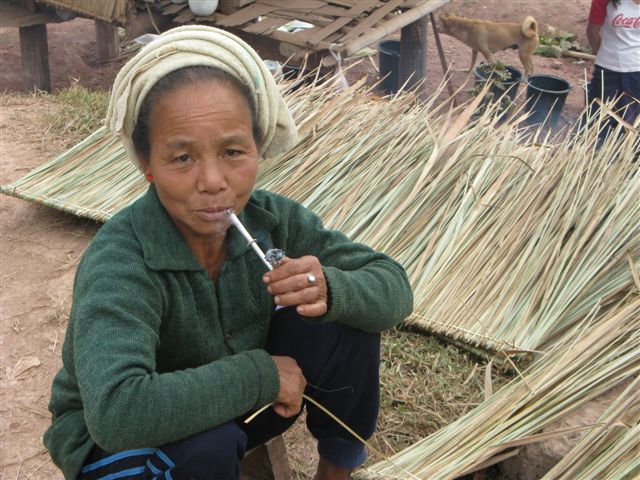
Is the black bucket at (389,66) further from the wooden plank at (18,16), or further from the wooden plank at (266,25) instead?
the wooden plank at (18,16)

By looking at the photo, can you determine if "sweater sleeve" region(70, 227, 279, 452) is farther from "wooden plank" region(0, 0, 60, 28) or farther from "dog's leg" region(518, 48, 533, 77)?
"dog's leg" region(518, 48, 533, 77)

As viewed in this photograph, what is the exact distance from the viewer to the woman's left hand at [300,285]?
1355 mm

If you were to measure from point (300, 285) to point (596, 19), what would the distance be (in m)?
4.16

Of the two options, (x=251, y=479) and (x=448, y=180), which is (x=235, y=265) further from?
(x=448, y=180)

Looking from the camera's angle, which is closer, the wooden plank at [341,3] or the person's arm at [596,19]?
the person's arm at [596,19]

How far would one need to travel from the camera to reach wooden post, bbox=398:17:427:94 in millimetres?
5926

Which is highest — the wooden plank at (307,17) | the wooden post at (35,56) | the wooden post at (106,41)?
the wooden plank at (307,17)

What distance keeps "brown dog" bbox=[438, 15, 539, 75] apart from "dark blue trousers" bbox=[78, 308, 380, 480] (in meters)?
→ 5.35

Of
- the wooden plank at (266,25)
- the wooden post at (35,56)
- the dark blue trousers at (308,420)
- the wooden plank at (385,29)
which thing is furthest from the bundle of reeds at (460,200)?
the wooden post at (35,56)

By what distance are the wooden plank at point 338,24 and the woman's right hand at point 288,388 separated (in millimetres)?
3358

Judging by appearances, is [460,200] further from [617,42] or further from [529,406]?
[617,42]

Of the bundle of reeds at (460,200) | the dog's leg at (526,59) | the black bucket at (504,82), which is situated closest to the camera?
the bundle of reeds at (460,200)

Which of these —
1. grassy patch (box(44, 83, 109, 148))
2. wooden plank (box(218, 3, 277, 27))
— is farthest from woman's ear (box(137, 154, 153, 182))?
wooden plank (box(218, 3, 277, 27))

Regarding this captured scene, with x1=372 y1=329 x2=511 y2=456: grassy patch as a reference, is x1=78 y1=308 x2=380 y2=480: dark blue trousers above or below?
above
